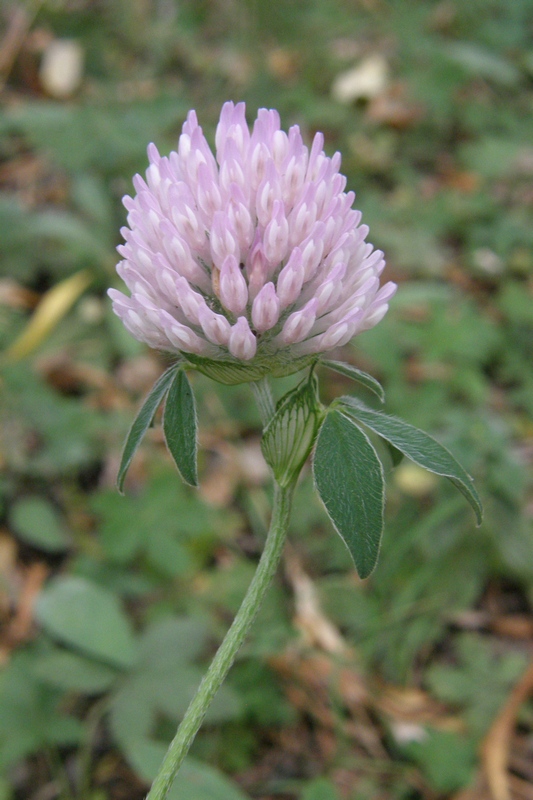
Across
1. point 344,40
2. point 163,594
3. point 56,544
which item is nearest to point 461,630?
point 163,594

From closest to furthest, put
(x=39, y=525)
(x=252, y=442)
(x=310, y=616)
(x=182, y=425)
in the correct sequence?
(x=182, y=425) → (x=310, y=616) → (x=39, y=525) → (x=252, y=442)

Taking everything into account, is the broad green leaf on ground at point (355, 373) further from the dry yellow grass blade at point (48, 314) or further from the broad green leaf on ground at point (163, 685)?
the dry yellow grass blade at point (48, 314)

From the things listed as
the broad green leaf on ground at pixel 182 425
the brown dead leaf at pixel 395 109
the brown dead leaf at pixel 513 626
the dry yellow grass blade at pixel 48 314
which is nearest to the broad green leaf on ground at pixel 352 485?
the broad green leaf on ground at pixel 182 425

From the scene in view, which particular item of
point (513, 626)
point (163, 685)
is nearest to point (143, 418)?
point (163, 685)

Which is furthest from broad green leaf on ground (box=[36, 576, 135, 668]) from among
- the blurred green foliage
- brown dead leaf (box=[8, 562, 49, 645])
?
brown dead leaf (box=[8, 562, 49, 645])

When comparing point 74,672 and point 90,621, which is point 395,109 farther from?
point 74,672

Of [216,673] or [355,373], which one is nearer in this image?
[216,673]
